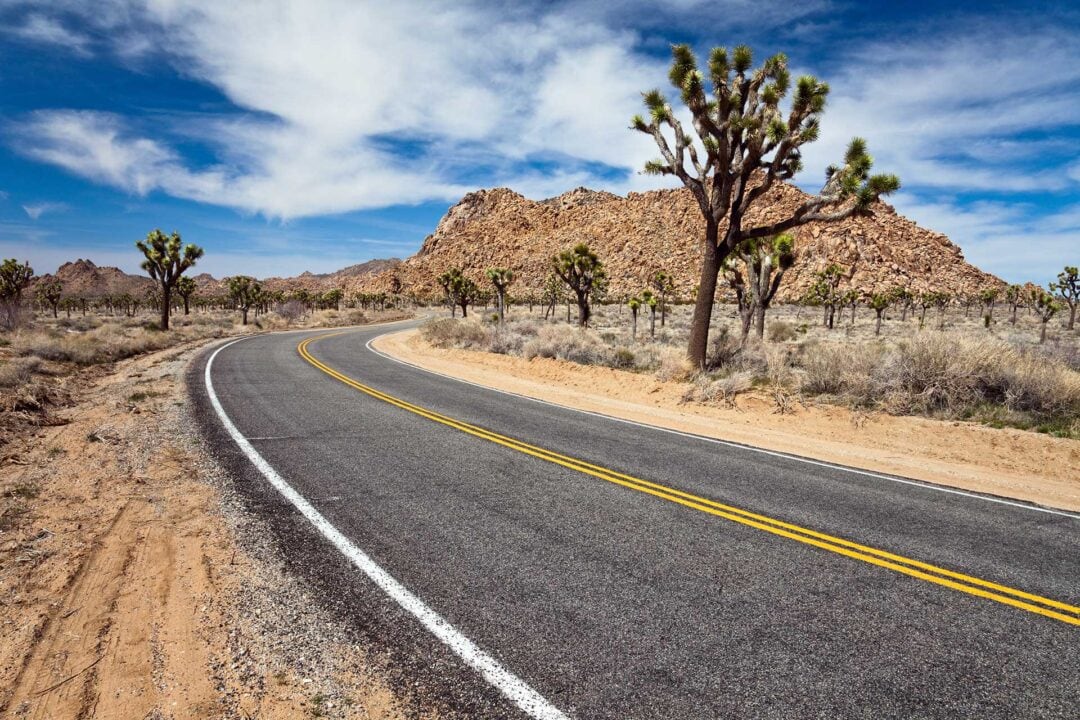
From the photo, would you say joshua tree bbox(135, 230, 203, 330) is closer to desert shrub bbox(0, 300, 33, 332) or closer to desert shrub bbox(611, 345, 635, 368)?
desert shrub bbox(0, 300, 33, 332)

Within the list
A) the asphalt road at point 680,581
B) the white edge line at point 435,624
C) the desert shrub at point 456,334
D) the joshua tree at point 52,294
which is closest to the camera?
the white edge line at point 435,624

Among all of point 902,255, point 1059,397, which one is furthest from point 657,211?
point 1059,397

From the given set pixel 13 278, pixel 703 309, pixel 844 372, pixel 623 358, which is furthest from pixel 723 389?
pixel 13 278

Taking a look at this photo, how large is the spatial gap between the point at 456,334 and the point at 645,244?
105 meters

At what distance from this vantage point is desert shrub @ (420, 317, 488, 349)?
23.5 meters

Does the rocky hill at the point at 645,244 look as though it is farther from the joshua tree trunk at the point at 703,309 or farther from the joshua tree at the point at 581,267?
the joshua tree trunk at the point at 703,309

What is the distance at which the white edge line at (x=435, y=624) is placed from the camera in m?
2.84

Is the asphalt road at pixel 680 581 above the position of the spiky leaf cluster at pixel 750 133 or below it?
below

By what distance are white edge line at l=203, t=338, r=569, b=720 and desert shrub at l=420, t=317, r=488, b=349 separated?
1730cm

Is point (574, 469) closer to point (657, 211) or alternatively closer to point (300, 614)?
A: point (300, 614)

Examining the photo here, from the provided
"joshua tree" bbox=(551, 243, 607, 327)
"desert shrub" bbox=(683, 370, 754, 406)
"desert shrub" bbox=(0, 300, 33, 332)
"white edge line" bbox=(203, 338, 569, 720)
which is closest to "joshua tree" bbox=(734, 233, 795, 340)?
"desert shrub" bbox=(683, 370, 754, 406)

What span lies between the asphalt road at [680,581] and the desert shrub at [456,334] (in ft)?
51.3

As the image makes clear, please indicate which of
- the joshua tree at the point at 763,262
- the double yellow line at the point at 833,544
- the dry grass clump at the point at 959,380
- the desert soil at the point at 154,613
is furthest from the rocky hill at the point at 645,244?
the desert soil at the point at 154,613

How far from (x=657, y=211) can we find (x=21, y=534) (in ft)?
443
